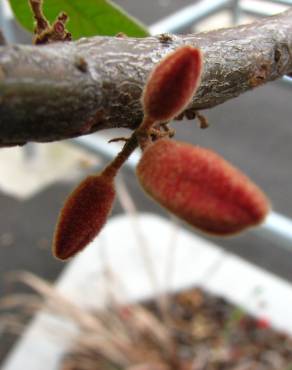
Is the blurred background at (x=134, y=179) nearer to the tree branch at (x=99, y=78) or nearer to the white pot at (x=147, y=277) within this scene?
the white pot at (x=147, y=277)

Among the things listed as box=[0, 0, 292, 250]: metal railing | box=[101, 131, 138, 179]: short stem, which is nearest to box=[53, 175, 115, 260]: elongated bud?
box=[101, 131, 138, 179]: short stem

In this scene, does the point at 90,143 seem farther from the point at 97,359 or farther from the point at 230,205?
the point at 230,205

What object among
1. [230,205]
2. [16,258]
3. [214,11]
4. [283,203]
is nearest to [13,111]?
[230,205]

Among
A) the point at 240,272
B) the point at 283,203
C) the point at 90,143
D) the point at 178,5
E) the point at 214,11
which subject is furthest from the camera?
the point at 178,5

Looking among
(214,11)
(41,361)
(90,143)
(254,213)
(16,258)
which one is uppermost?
(254,213)

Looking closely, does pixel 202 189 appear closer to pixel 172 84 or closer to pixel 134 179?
pixel 172 84

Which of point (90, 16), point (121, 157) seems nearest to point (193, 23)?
point (90, 16)

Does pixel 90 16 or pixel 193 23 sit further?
pixel 193 23
